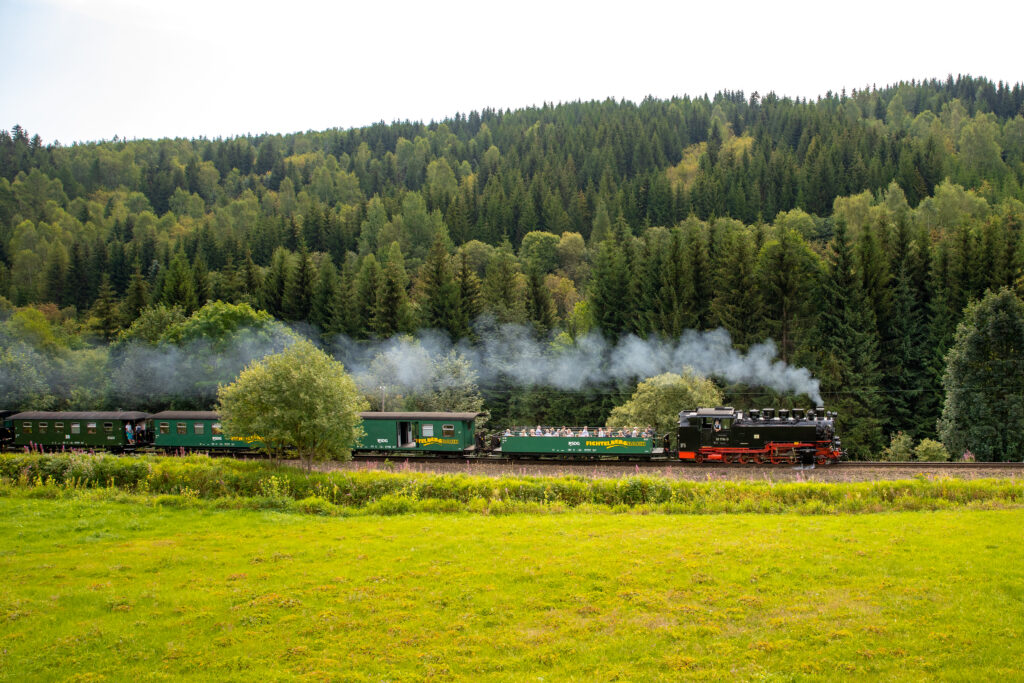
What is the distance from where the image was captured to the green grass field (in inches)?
476

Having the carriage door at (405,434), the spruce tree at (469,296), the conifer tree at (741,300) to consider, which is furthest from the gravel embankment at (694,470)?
the spruce tree at (469,296)

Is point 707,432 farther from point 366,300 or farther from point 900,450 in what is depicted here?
point 366,300

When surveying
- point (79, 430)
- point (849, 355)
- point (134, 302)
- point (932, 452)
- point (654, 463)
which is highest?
point (134, 302)

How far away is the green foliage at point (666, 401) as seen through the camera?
4441 cm

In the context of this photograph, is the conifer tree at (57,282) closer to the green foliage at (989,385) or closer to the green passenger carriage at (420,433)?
the green passenger carriage at (420,433)

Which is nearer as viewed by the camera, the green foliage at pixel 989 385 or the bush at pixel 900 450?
the green foliage at pixel 989 385

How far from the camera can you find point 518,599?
1501 cm

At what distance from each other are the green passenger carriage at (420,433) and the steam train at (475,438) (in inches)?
2.2

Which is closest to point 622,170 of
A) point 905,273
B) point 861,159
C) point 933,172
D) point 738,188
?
point 738,188

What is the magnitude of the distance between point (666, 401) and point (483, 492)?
22577 millimetres

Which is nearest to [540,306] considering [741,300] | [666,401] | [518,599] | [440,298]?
[440,298]

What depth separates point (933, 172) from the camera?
120 meters

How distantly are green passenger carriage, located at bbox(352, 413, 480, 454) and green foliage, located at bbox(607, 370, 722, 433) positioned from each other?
1199 centimetres

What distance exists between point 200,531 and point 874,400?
50686 millimetres
